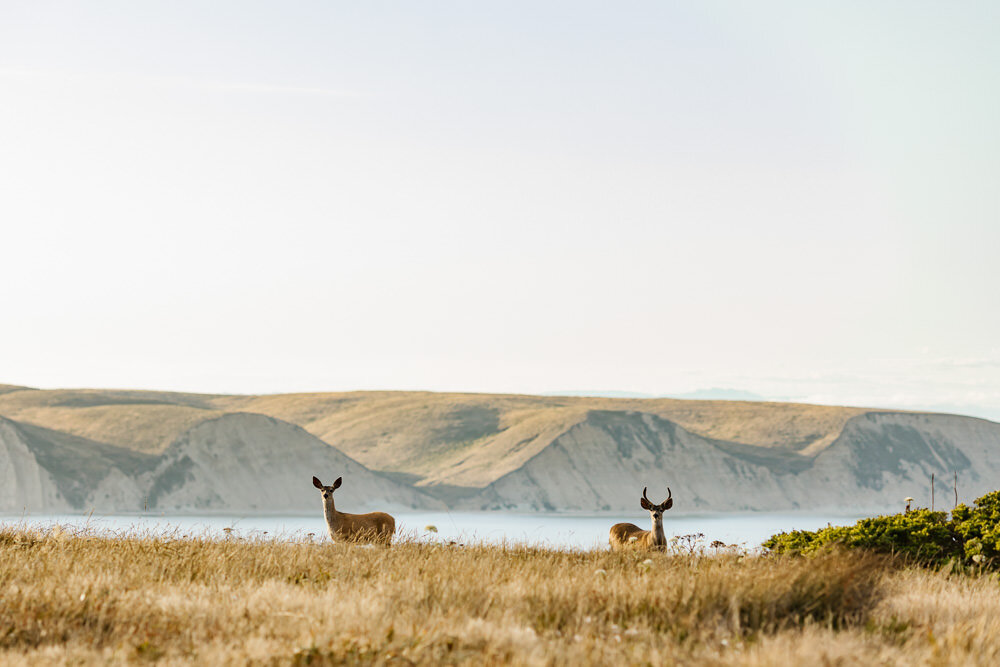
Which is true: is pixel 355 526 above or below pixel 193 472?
above

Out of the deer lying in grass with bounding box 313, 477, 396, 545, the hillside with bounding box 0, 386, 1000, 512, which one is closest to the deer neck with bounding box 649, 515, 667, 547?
the deer lying in grass with bounding box 313, 477, 396, 545

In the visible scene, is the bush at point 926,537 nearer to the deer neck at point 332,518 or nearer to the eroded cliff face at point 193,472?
the deer neck at point 332,518

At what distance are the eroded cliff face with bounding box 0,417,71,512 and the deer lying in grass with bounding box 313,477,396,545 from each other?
4052 inches

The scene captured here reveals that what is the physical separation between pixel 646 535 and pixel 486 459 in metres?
145

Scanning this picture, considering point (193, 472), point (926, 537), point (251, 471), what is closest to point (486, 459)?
point (251, 471)

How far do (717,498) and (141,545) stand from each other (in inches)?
5513

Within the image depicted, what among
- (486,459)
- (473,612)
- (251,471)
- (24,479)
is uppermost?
(473,612)

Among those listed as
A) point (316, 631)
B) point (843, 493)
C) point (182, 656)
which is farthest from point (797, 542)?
point (843, 493)

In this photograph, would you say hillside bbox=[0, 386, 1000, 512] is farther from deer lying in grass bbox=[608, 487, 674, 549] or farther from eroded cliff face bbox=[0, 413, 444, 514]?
deer lying in grass bbox=[608, 487, 674, 549]

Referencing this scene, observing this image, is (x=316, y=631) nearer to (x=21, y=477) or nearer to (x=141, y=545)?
(x=141, y=545)

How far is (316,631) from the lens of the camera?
944 cm

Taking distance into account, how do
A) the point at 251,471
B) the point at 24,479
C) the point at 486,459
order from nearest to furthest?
the point at 24,479, the point at 251,471, the point at 486,459

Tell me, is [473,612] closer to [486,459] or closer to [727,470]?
[727,470]

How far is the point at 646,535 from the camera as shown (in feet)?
58.1
